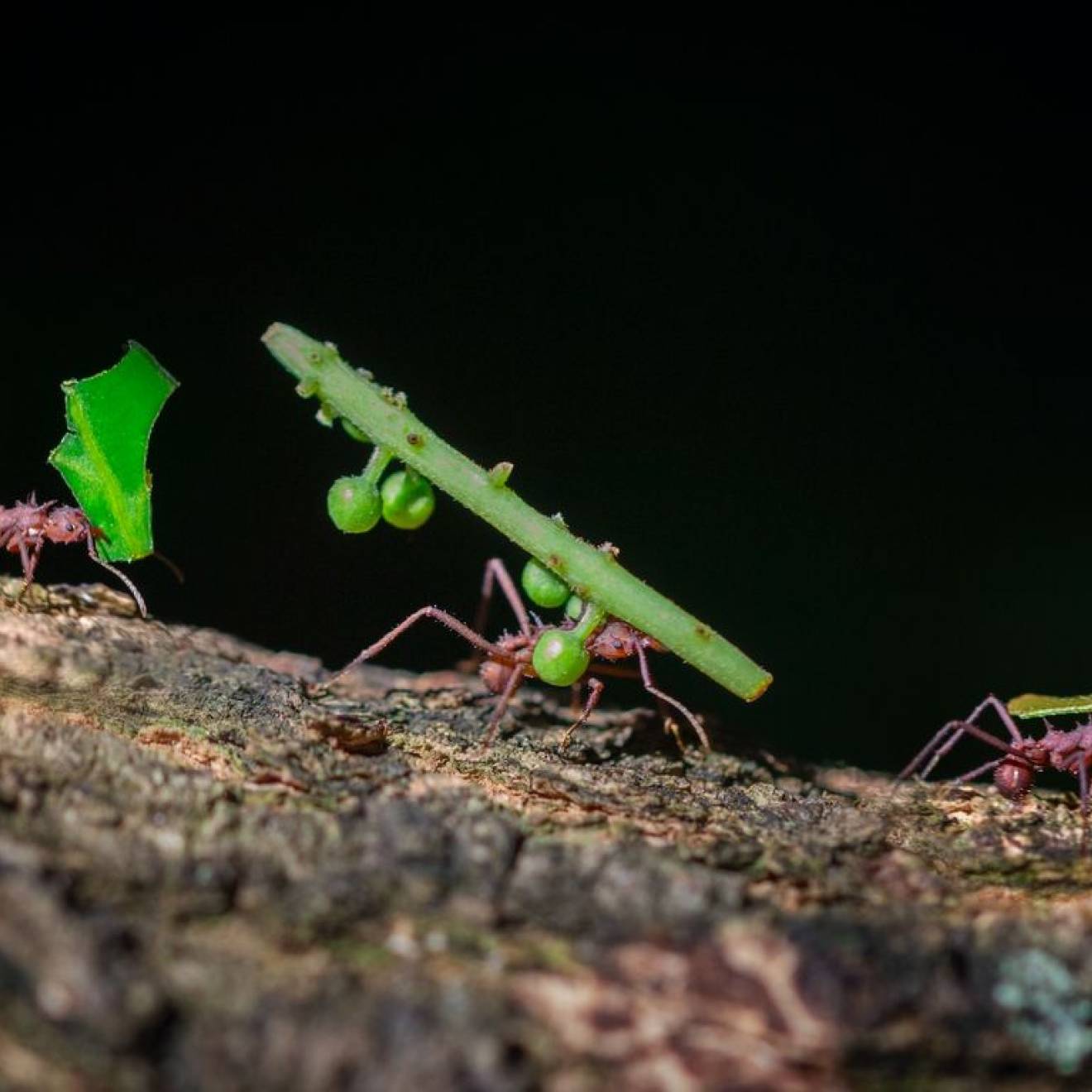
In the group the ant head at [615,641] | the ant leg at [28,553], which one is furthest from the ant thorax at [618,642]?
the ant leg at [28,553]

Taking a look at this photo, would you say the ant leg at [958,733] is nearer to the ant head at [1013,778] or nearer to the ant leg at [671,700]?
the ant head at [1013,778]

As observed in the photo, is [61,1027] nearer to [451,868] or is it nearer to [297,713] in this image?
[451,868]

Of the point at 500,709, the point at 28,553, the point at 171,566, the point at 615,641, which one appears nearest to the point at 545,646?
the point at 500,709

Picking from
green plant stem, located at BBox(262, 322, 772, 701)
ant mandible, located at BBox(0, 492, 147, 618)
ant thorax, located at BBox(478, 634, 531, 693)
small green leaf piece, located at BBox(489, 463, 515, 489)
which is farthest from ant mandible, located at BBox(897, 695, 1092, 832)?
ant mandible, located at BBox(0, 492, 147, 618)

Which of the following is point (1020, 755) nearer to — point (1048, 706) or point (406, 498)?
point (1048, 706)

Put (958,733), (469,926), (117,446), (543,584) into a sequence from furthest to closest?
(958,733) < (117,446) < (543,584) < (469,926)

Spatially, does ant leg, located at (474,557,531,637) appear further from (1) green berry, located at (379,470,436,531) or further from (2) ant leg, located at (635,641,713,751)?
(1) green berry, located at (379,470,436,531)

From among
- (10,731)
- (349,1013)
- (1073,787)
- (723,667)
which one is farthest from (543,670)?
(1073,787)
